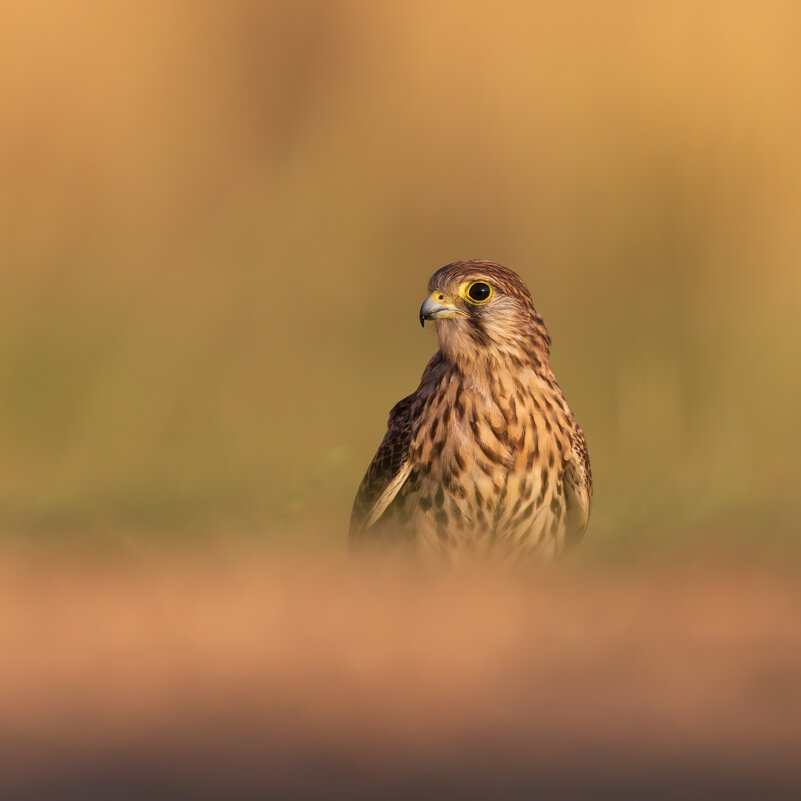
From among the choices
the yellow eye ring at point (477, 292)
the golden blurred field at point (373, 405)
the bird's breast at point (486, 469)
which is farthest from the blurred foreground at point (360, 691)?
the yellow eye ring at point (477, 292)

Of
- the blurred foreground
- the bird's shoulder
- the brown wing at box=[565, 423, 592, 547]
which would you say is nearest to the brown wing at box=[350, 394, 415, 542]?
the bird's shoulder

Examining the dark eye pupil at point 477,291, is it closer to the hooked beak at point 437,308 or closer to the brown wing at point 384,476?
the hooked beak at point 437,308

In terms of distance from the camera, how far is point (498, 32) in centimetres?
815

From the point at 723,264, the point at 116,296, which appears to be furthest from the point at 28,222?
the point at 723,264

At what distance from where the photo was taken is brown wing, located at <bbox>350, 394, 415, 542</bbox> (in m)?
4.69

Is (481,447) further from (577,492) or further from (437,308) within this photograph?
(437,308)

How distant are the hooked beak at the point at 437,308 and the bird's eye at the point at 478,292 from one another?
9 cm

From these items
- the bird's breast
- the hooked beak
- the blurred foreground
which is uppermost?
the hooked beak

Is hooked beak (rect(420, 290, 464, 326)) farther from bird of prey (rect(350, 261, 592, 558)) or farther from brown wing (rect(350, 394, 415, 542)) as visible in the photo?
brown wing (rect(350, 394, 415, 542))

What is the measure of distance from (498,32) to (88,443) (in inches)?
173

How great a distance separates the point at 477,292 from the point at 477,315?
0.12 m

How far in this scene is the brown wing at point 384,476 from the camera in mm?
4691

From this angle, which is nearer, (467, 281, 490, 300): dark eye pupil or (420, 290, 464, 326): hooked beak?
(420, 290, 464, 326): hooked beak

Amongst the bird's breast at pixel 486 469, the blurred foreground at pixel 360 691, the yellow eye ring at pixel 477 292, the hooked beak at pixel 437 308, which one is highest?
the yellow eye ring at pixel 477 292
